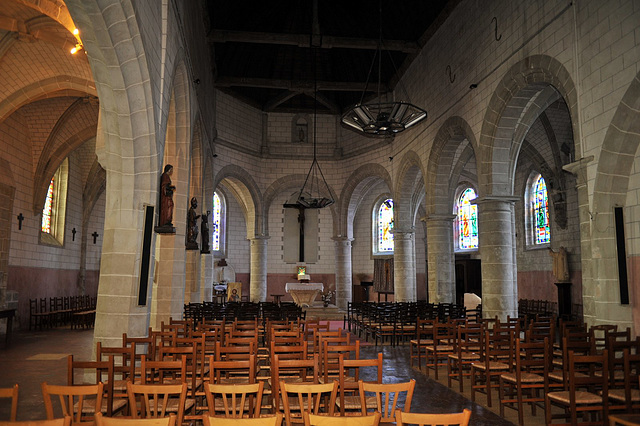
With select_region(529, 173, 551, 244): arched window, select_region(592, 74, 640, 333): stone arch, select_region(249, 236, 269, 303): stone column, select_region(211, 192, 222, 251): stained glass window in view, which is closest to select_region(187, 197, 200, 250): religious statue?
select_region(592, 74, 640, 333): stone arch

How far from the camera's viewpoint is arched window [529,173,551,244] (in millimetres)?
19234

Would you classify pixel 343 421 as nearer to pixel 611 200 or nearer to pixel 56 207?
pixel 611 200

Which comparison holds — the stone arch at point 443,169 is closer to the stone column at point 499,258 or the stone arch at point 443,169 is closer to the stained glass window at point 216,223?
the stone column at point 499,258

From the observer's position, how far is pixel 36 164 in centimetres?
1583

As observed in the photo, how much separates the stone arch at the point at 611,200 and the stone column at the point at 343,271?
15453mm

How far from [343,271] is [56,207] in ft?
38.8

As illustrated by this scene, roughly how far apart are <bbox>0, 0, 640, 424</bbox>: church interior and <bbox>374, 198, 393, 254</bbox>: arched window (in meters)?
0.11

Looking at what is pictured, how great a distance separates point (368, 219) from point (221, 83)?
33.6ft

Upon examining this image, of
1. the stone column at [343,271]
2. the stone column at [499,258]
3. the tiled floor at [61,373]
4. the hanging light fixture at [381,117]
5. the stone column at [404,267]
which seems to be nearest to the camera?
the tiled floor at [61,373]

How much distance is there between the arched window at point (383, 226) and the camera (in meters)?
26.0

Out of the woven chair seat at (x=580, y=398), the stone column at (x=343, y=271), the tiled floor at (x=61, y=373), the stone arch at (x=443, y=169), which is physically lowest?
the tiled floor at (x=61, y=373)

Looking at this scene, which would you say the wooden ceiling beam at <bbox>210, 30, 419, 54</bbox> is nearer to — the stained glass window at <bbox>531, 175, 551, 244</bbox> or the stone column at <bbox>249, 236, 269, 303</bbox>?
the stained glass window at <bbox>531, 175, 551, 244</bbox>

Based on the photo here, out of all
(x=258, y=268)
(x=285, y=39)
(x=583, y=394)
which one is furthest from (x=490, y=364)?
(x=258, y=268)

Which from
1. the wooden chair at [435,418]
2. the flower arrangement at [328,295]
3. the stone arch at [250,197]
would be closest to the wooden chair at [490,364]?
the wooden chair at [435,418]
